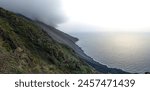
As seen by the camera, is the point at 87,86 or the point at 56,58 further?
the point at 56,58

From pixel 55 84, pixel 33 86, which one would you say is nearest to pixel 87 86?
pixel 55 84

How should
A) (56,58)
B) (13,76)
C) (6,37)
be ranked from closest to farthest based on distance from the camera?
(13,76)
(6,37)
(56,58)

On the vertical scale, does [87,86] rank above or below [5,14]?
below

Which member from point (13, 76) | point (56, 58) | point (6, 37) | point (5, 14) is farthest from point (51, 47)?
point (13, 76)

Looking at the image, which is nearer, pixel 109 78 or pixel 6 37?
pixel 109 78

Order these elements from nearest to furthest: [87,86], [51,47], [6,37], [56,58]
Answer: [87,86]
[6,37]
[56,58]
[51,47]

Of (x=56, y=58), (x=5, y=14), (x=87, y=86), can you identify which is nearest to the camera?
(x=87, y=86)

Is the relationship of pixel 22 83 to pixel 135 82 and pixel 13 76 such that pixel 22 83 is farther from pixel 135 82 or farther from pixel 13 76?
pixel 135 82

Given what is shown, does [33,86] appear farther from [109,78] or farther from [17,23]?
[17,23]

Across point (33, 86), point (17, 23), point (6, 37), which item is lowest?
point (33, 86)
